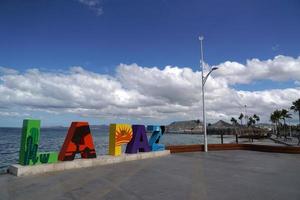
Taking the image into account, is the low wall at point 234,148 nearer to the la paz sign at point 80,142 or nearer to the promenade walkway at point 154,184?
the la paz sign at point 80,142

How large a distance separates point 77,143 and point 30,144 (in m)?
2.27

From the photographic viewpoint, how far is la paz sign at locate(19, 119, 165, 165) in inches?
400

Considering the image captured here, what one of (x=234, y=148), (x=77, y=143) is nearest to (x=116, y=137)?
(x=77, y=143)

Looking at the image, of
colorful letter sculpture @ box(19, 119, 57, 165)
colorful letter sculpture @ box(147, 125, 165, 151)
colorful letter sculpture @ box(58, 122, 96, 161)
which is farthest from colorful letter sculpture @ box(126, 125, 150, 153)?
colorful letter sculpture @ box(19, 119, 57, 165)

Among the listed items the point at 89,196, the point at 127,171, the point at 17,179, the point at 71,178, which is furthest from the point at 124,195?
the point at 17,179

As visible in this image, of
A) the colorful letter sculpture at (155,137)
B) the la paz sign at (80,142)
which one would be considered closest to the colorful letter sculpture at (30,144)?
the la paz sign at (80,142)

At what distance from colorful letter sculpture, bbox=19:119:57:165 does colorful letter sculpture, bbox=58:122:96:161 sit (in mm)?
1199

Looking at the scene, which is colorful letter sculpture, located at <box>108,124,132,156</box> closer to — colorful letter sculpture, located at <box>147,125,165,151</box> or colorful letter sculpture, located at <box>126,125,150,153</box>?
colorful letter sculpture, located at <box>126,125,150,153</box>

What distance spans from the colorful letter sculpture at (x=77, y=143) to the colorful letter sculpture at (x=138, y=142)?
3.09 metres

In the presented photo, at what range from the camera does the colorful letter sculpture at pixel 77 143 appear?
11.5 metres

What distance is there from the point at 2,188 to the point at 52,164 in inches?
117

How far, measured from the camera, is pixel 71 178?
9312 mm

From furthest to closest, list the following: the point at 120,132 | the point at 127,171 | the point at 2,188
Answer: the point at 120,132
the point at 127,171
the point at 2,188

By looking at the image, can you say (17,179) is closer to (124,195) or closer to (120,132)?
(124,195)
